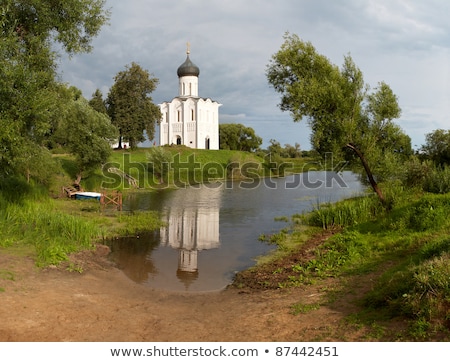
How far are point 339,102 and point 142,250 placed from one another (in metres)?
10.8

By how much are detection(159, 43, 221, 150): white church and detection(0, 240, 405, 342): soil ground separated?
64158 millimetres

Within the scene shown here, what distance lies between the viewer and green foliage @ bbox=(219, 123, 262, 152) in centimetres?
8781

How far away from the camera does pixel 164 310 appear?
8.41 metres

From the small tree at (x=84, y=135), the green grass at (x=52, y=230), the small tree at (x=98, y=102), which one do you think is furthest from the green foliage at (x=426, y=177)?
the small tree at (x=98, y=102)

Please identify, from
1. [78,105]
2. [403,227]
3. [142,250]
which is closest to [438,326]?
[403,227]

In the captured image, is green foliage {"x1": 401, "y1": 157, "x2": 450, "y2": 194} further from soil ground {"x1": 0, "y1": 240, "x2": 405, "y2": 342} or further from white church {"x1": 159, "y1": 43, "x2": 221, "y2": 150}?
white church {"x1": 159, "y1": 43, "x2": 221, "y2": 150}

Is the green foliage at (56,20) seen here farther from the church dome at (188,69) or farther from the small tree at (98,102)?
the church dome at (188,69)

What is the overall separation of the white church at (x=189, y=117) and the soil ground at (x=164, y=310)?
64158mm

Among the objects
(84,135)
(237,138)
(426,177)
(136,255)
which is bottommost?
(136,255)

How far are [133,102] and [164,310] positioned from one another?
1962 inches

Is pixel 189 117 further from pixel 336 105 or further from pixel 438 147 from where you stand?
pixel 336 105

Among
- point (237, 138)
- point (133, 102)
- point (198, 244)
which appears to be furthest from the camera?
point (237, 138)

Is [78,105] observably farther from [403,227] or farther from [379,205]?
[403,227]

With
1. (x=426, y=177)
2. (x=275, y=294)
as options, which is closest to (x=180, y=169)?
(x=426, y=177)
